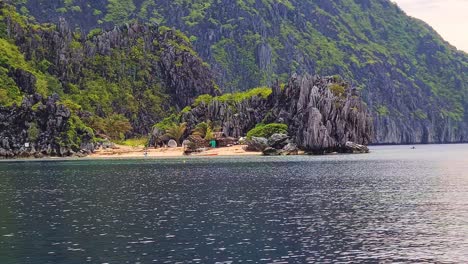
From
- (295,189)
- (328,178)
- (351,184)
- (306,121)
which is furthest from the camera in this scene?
(306,121)

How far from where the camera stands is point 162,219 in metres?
62.2

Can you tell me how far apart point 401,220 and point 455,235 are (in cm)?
867

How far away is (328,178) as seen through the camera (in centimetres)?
10844

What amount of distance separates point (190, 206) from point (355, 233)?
985 inches

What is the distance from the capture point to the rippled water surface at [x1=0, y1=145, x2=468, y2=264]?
4550 cm

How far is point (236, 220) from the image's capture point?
2395 inches

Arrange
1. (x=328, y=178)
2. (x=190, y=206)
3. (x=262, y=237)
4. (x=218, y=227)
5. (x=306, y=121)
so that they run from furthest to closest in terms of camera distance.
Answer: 1. (x=306, y=121)
2. (x=328, y=178)
3. (x=190, y=206)
4. (x=218, y=227)
5. (x=262, y=237)

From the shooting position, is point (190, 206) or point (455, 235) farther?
point (190, 206)

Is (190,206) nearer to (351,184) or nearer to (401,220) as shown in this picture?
(401,220)

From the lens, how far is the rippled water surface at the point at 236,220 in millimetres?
45500

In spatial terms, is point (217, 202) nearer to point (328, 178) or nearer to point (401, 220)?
point (401, 220)

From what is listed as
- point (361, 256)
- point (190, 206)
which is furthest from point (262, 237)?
point (190, 206)

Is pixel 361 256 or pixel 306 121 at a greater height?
pixel 306 121

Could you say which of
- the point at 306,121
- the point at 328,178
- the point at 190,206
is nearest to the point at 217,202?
the point at 190,206
